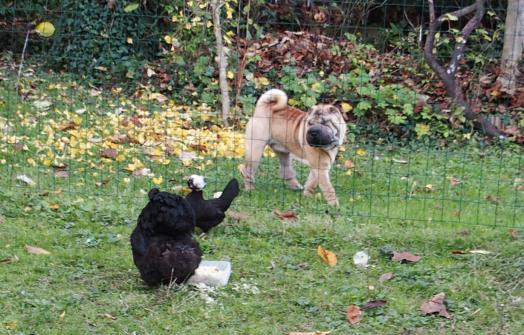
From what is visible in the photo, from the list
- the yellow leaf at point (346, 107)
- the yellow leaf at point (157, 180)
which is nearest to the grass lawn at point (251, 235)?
the yellow leaf at point (157, 180)

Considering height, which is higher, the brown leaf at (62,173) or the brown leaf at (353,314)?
the brown leaf at (62,173)

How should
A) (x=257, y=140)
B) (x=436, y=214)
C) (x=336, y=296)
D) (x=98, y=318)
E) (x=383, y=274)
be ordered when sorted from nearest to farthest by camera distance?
(x=98, y=318) → (x=336, y=296) → (x=383, y=274) → (x=436, y=214) → (x=257, y=140)

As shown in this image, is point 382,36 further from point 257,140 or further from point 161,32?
point 257,140

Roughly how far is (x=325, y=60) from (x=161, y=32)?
241cm

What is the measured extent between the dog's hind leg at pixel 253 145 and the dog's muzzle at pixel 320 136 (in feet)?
2.07

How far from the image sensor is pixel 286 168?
832 centimetres

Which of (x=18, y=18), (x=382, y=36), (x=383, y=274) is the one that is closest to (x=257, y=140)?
(x=383, y=274)

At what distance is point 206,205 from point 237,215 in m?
0.68

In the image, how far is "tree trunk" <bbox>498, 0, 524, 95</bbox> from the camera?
11.4 m

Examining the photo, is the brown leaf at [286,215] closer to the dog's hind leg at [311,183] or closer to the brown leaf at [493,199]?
the dog's hind leg at [311,183]

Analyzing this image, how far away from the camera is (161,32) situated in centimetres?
1220

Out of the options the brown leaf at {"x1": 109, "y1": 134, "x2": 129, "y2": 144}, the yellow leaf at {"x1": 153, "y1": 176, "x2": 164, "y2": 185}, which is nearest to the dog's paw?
the yellow leaf at {"x1": 153, "y1": 176, "x2": 164, "y2": 185}

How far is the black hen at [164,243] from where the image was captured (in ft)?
17.1

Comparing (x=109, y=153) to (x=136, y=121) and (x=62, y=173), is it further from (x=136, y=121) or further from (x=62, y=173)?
(x=136, y=121)
